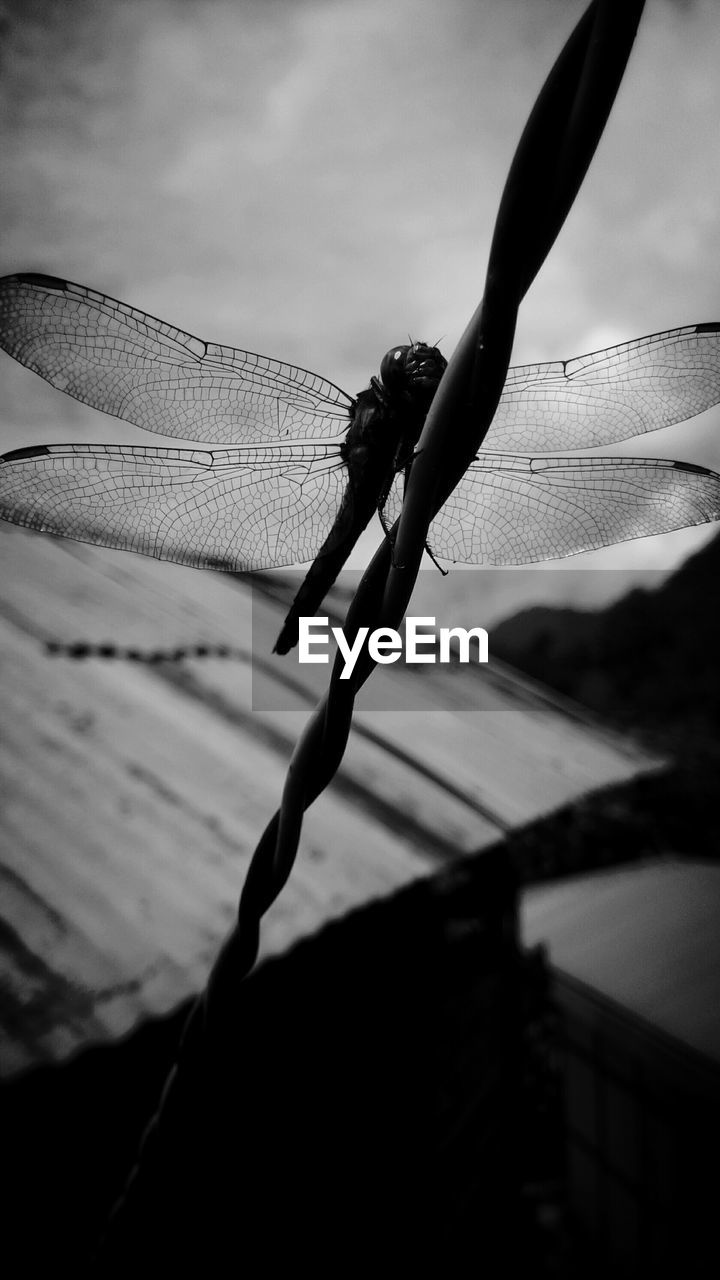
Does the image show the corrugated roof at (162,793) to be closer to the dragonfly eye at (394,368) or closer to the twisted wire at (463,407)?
Answer: the twisted wire at (463,407)

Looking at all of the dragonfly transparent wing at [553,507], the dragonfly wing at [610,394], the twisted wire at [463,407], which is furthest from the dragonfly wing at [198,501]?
the twisted wire at [463,407]

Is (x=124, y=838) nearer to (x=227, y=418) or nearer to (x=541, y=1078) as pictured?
(x=227, y=418)

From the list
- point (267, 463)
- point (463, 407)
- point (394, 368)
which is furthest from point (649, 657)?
point (463, 407)

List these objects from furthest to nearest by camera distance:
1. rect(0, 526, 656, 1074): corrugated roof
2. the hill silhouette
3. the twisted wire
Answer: the hill silhouette < rect(0, 526, 656, 1074): corrugated roof < the twisted wire

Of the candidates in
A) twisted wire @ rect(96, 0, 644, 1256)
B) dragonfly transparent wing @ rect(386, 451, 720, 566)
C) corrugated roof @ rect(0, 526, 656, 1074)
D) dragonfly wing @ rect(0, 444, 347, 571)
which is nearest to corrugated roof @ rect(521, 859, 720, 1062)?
corrugated roof @ rect(0, 526, 656, 1074)

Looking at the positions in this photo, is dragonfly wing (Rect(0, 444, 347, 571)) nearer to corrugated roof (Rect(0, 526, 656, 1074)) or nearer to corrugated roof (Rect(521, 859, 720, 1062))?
corrugated roof (Rect(0, 526, 656, 1074))
